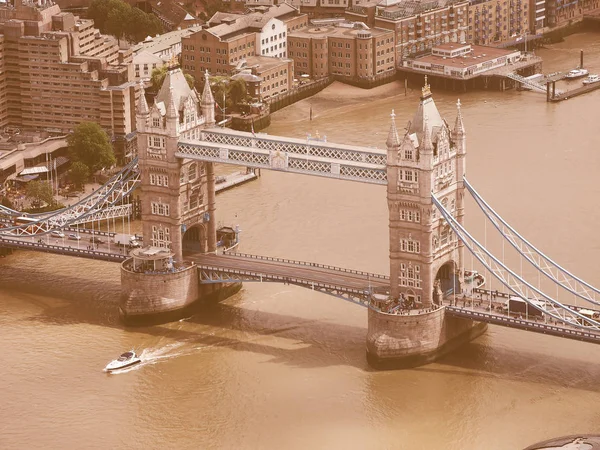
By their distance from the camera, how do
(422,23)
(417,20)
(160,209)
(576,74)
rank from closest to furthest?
1. (160,209)
2. (576,74)
3. (417,20)
4. (422,23)

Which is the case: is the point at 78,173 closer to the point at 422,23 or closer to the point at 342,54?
the point at 342,54

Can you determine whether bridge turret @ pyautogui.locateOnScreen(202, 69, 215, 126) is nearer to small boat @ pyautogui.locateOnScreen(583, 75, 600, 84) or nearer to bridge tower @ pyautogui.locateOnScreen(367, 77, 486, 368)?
bridge tower @ pyautogui.locateOnScreen(367, 77, 486, 368)

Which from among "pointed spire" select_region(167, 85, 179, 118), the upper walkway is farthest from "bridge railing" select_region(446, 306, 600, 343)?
"pointed spire" select_region(167, 85, 179, 118)

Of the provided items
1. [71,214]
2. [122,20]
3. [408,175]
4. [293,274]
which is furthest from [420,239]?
[122,20]

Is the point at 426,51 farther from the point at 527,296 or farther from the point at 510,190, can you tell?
the point at 527,296

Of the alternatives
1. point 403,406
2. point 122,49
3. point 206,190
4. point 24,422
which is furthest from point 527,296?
point 122,49

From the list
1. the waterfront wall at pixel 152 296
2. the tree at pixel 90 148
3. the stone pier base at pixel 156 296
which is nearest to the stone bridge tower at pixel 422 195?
the stone pier base at pixel 156 296
